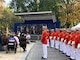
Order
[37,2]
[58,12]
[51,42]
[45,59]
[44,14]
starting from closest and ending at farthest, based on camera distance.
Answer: [45,59]
[51,42]
[44,14]
[58,12]
[37,2]

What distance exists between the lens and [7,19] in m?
42.9

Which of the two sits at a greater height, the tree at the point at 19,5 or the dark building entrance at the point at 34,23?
the tree at the point at 19,5

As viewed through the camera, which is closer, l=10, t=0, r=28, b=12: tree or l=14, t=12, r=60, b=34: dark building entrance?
l=14, t=12, r=60, b=34: dark building entrance

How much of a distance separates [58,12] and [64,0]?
2635mm

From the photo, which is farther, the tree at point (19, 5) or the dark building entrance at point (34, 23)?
the tree at point (19, 5)

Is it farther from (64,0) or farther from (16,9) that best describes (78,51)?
(16,9)

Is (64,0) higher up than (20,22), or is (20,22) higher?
(64,0)

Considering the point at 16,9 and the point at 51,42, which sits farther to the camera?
the point at 16,9

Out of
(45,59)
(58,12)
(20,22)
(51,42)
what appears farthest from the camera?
(58,12)

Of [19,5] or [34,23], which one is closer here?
[34,23]

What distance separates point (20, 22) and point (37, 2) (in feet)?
59.6

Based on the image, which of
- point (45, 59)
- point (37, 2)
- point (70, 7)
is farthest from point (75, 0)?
point (45, 59)

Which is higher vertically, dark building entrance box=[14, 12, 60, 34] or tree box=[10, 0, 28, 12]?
tree box=[10, 0, 28, 12]

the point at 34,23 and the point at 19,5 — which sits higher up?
the point at 19,5
